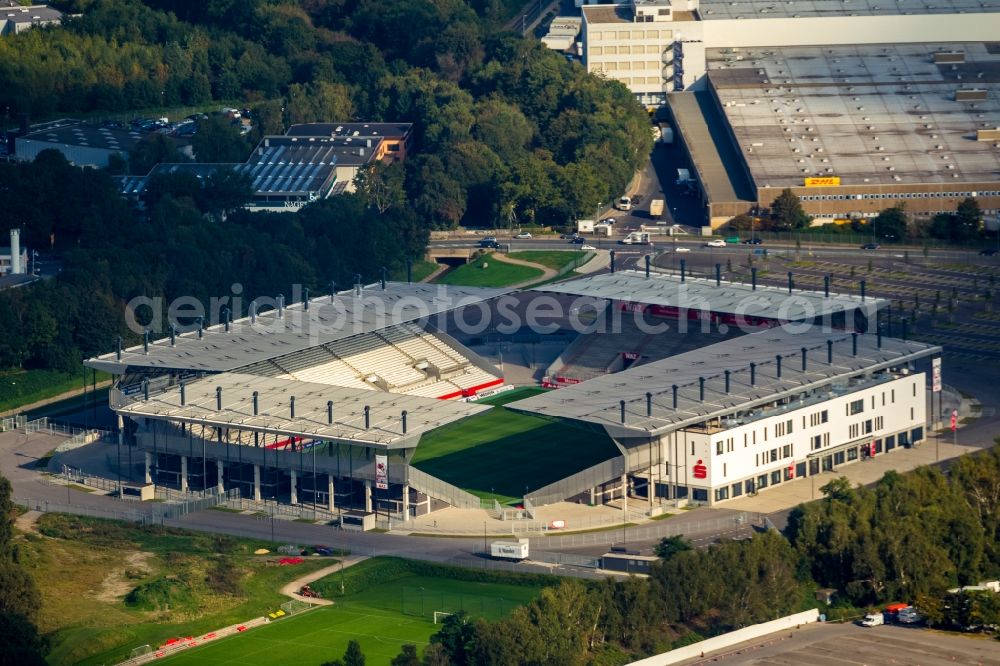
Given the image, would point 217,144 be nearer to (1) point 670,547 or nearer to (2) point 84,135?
(2) point 84,135

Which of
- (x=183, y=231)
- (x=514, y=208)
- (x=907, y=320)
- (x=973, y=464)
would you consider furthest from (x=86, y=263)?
(x=973, y=464)

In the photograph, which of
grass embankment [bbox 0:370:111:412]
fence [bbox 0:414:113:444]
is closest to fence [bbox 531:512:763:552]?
fence [bbox 0:414:113:444]

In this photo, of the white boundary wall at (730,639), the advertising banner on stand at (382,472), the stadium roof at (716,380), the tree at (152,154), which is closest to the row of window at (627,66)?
the tree at (152,154)

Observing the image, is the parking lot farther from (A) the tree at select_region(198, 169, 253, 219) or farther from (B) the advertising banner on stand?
(A) the tree at select_region(198, 169, 253, 219)

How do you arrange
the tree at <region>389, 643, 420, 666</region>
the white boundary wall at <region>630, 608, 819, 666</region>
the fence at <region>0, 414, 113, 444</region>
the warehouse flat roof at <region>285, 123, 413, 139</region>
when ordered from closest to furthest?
the tree at <region>389, 643, 420, 666</region>, the white boundary wall at <region>630, 608, 819, 666</region>, the fence at <region>0, 414, 113, 444</region>, the warehouse flat roof at <region>285, 123, 413, 139</region>

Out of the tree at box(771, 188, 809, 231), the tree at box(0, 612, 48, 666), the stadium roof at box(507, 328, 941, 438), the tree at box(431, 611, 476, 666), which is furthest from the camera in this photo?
the tree at box(771, 188, 809, 231)

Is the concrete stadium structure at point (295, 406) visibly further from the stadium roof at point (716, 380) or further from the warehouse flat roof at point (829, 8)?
the warehouse flat roof at point (829, 8)

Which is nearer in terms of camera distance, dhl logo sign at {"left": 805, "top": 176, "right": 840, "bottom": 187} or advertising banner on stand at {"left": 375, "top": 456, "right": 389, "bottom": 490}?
advertising banner on stand at {"left": 375, "top": 456, "right": 389, "bottom": 490}

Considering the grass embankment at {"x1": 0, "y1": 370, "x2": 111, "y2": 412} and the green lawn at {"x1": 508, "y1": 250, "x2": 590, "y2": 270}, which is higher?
the green lawn at {"x1": 508, "y1": 250, "x2": 590, "y2": 270}
